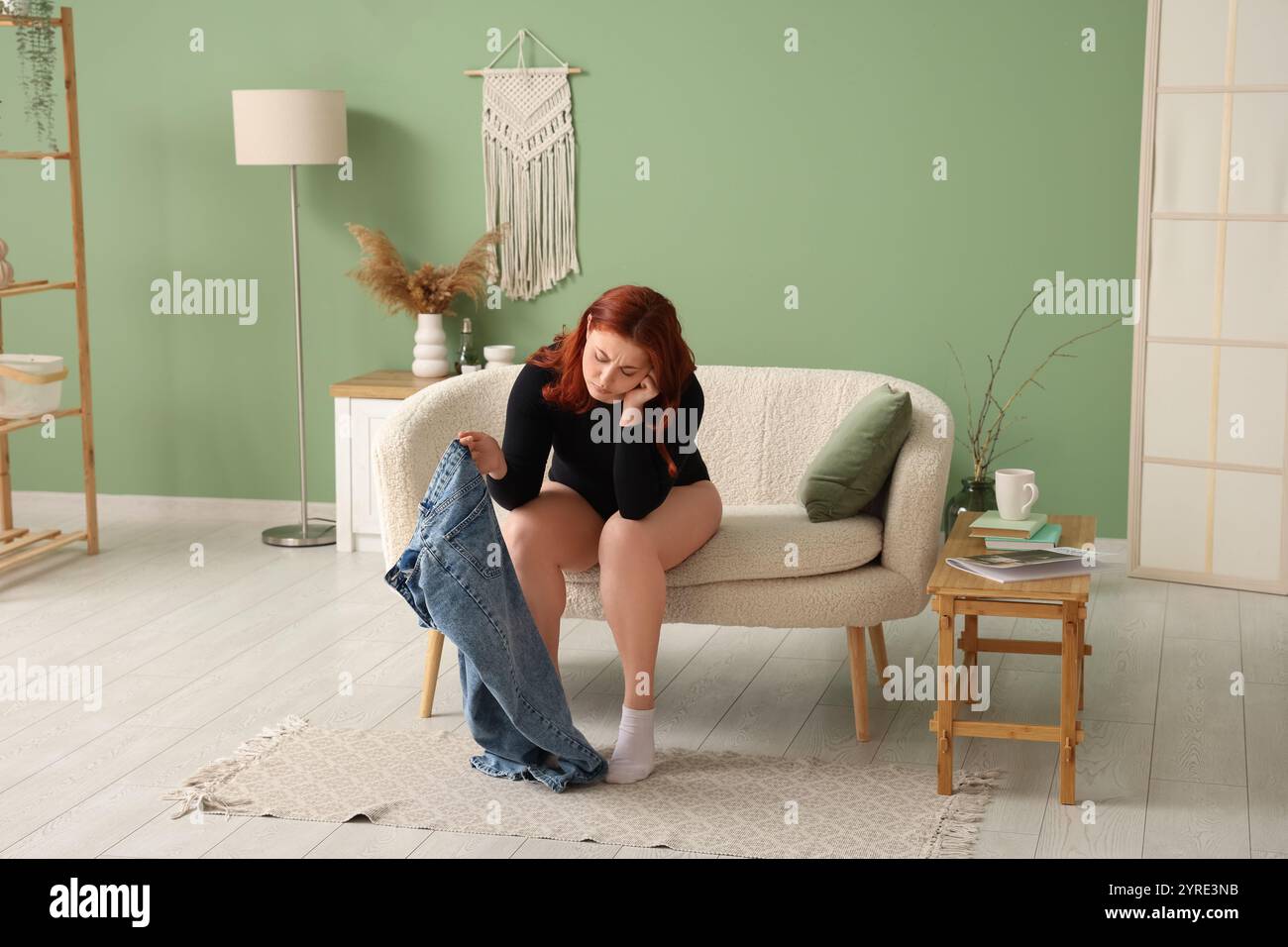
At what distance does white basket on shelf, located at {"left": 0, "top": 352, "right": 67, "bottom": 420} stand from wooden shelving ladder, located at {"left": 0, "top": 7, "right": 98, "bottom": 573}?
0.03 m

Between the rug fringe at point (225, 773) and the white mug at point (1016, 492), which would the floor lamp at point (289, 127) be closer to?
the rug fringe at point (225, 773)

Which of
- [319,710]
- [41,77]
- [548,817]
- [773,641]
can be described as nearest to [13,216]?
[41,77]

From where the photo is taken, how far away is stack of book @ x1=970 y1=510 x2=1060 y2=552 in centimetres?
306

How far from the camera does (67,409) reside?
4750 millimetres

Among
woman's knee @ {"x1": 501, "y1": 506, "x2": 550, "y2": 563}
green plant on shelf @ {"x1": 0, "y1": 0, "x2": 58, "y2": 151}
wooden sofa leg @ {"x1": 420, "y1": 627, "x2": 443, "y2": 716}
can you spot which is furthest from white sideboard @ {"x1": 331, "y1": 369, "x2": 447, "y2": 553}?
woman's knee @ {"x1": 501, "y1": 506, "x2": 550, "y2": 563}

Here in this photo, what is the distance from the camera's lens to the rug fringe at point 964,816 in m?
2.62

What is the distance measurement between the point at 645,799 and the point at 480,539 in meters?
0.59

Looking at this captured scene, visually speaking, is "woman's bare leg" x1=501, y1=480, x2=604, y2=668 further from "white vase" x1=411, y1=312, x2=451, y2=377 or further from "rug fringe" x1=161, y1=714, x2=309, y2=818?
"white vase" x1=411, y1=312, x2=451, y2=377

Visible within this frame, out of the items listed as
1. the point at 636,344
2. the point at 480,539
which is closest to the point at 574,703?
the point at 480,539

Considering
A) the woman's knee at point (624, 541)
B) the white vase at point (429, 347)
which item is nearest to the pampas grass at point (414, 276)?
the white vase at point (429, 347)

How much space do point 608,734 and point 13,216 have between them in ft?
11.0

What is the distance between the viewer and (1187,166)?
4266 millimetres

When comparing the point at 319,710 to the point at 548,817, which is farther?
the point at 319,710

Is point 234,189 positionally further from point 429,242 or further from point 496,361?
point 496,361
